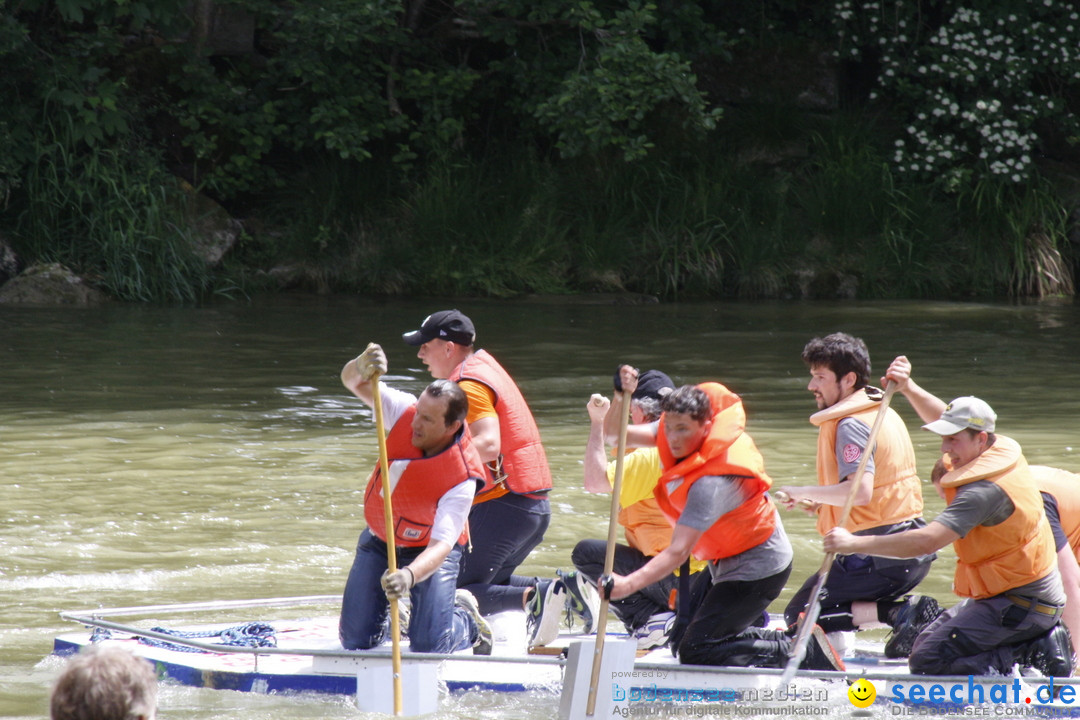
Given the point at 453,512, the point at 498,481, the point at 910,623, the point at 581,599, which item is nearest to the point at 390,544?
the point at 453,512

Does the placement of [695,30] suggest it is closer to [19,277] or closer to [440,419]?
[19,277]

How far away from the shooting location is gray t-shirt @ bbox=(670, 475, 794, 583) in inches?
179

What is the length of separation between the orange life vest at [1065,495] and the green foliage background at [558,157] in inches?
469

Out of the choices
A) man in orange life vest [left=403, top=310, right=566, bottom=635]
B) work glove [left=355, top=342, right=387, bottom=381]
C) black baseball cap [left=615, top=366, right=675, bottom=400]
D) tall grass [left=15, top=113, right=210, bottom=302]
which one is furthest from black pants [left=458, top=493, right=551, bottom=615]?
tall grass [left=15, top=113, right=210, bottom=302]

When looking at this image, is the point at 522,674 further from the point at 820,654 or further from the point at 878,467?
the point at 878,467

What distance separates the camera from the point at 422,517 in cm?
486

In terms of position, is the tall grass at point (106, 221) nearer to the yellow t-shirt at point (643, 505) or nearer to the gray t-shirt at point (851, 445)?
the yellow t-shirt at point (643, 505)

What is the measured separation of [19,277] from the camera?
52.9 ft

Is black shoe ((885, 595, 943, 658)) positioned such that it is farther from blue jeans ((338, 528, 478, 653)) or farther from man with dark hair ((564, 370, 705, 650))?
blue jeans ((338, 528, 478, 653))

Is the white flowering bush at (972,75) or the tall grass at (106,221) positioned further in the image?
the white flowering bush at (972,75)

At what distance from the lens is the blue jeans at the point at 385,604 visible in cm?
491

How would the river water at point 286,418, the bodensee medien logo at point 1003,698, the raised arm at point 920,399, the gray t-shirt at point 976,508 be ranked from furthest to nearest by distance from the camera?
the river water at point 286,418 < the raised arm at point 920,399 < the bodensee medien logo at point 1003,698 < the gray t-shirt at point 976,508

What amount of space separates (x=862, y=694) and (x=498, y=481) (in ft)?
5.30

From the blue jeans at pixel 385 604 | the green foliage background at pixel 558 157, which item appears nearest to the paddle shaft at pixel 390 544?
the blue jeans at pixel 385 604
